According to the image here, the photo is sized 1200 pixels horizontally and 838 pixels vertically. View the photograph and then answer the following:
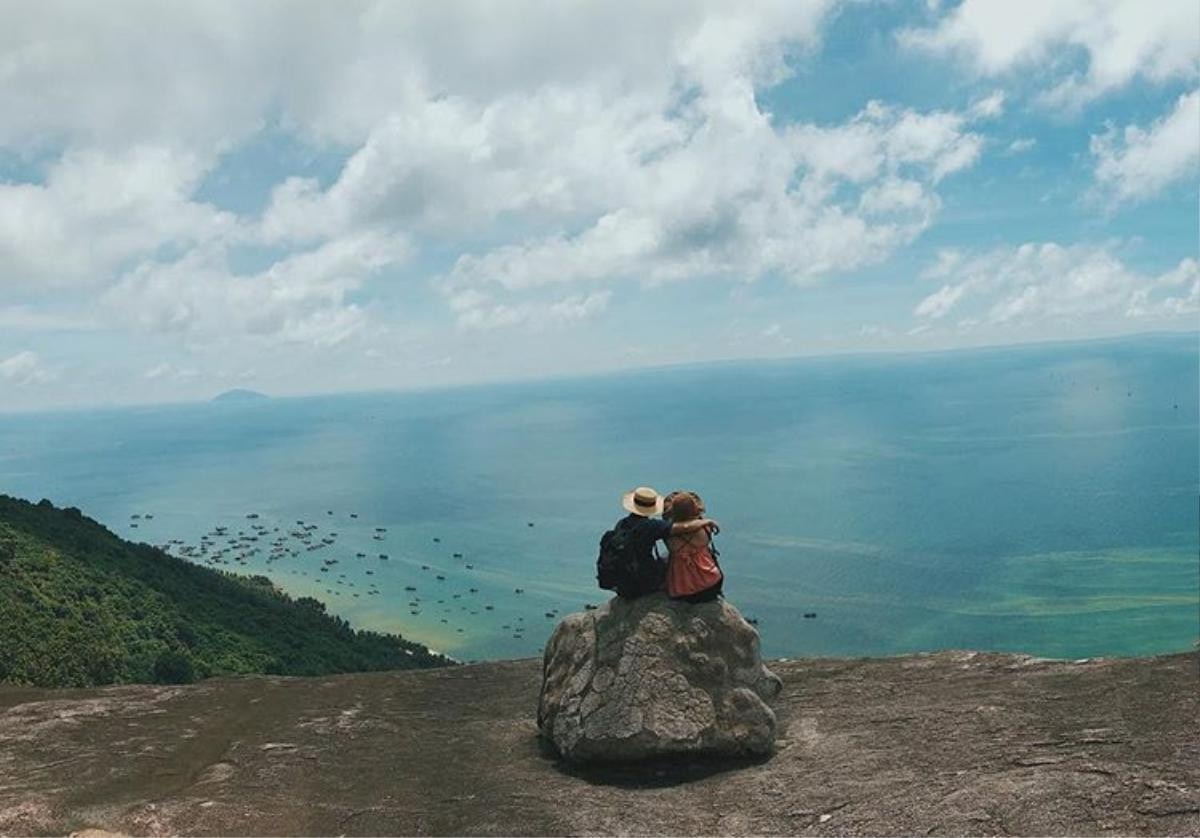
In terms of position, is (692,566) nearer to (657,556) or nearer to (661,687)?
(657,556)

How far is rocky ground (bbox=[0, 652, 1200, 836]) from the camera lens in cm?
912

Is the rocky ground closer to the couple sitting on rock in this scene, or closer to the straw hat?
the couple sitting on rock

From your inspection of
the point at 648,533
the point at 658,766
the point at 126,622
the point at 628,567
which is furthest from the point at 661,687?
the point at 126,622

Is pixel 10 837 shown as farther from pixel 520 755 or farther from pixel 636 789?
pixel 636 789

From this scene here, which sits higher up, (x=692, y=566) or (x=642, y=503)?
(x=642, y=503)

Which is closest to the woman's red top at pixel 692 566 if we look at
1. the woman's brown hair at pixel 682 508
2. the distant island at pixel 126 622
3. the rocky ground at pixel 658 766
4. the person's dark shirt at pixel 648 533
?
the person's dark shirt at pixel 648 533

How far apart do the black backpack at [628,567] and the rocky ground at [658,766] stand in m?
2.57

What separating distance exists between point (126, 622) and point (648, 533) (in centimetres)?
5973

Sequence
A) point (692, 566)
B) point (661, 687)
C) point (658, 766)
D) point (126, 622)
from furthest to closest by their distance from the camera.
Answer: point (126, 622), point (692, 566), point (661, 687), point (658, 766)

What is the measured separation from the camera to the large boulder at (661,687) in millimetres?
11055

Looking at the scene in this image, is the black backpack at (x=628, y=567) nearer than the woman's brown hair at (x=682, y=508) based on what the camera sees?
Yes

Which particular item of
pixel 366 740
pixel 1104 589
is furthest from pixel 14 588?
pixel 1104 589

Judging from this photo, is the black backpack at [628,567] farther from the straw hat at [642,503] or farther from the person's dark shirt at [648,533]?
the straw hat at [642,503]

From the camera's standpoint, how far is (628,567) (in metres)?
12.1
